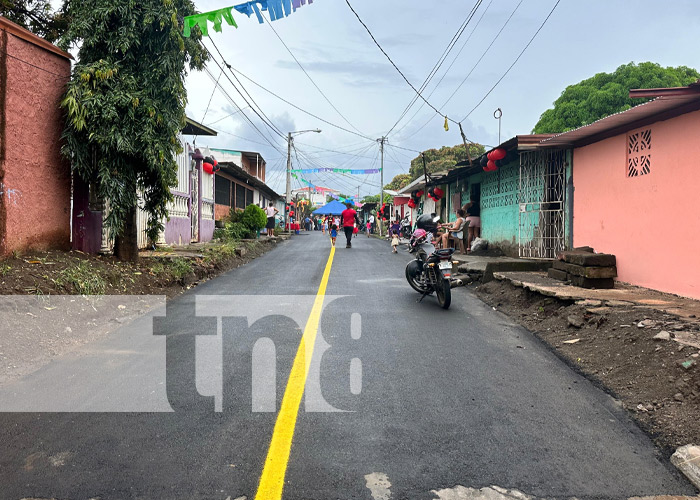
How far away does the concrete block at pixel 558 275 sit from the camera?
9.47 m

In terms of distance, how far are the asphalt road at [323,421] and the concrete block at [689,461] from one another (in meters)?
0.06

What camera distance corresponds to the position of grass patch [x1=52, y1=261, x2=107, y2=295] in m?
7.84

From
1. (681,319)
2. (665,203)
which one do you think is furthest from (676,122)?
(681,319)

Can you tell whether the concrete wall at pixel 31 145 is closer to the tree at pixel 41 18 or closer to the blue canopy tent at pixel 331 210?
the tree at pixel 41 18

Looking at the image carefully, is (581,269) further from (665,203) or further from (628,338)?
(628,338)

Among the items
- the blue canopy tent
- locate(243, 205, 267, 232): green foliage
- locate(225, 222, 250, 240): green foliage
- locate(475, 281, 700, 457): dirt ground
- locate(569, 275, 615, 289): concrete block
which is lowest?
locate(475, 281, 700, 457): dirt ground

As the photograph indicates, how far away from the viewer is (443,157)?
51438 mm

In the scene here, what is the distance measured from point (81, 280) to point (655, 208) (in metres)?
8.95

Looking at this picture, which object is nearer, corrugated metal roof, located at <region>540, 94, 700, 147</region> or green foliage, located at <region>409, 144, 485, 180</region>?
corrugated metal roof, located at <region>540, 94, 700, 147</region>

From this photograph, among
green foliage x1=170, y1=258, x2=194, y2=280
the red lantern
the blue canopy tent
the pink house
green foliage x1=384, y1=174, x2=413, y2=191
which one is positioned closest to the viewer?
the pink house

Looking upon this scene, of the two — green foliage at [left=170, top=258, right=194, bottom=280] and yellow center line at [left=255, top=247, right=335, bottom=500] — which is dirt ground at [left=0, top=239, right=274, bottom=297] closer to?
green foliage at [left=170, top=258, right=194, bottom=280]

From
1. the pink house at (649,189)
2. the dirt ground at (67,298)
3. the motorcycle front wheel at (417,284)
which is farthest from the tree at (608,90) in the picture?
the dirt ground at (67,298)

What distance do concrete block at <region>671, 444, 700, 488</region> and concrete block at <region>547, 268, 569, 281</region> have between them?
6.27m

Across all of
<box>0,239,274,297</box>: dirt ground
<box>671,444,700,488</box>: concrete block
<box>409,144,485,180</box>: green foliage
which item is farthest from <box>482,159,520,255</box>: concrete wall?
<box>409,144,485,180</box>: green foliage
